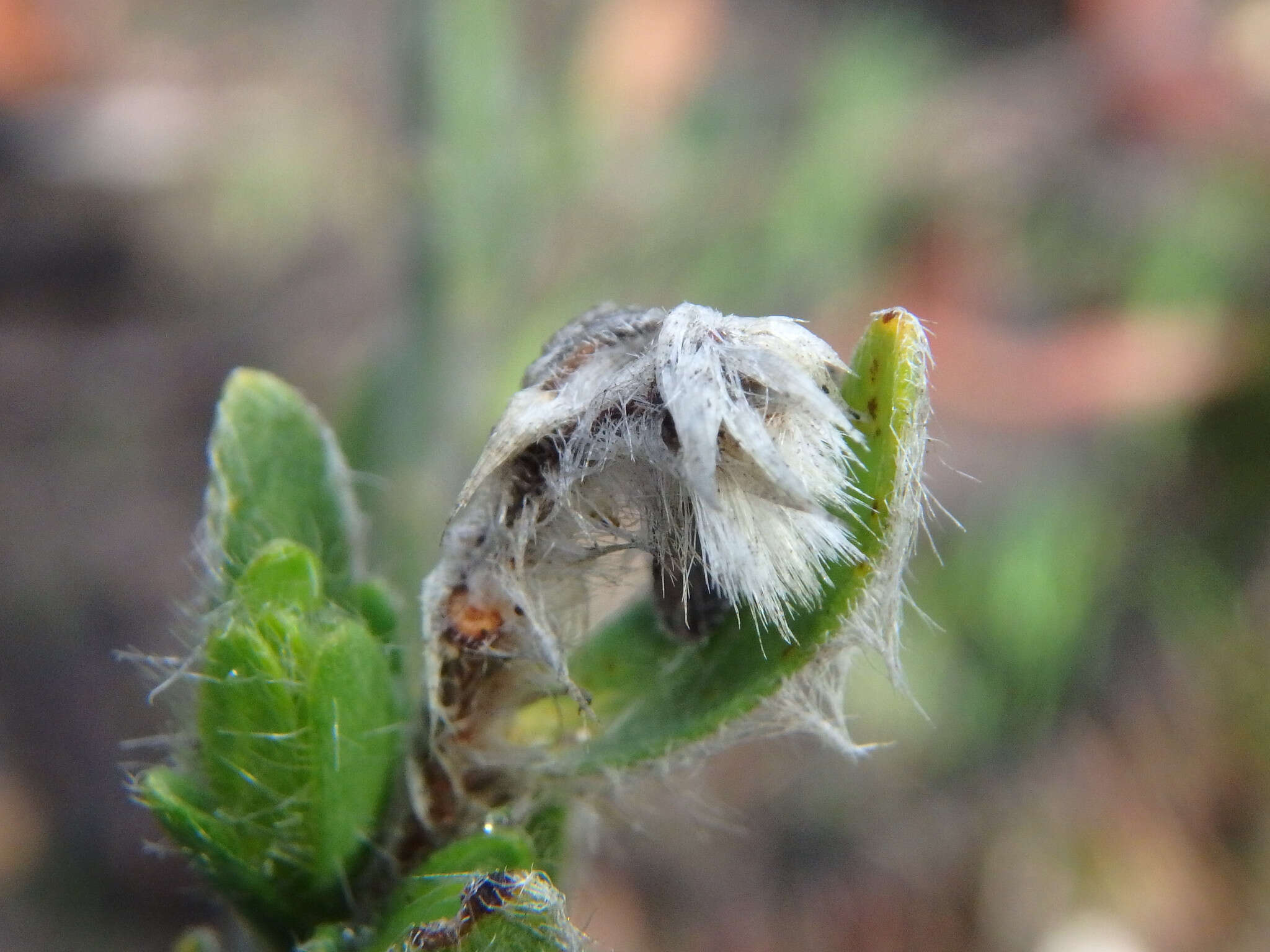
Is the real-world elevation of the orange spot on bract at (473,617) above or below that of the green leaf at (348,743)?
above

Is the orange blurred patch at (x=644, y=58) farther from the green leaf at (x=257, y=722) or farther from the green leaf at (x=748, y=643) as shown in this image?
the green leaf at (x=257, y=722)

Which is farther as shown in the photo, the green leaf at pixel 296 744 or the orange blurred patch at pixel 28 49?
the orange blurred patch at pixel 28 49

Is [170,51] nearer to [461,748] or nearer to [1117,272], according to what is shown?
[1117,272]

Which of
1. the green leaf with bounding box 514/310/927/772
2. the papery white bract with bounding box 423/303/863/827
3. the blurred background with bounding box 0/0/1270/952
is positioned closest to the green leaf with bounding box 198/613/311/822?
the papery white bract with bounding box 423/303/863/827

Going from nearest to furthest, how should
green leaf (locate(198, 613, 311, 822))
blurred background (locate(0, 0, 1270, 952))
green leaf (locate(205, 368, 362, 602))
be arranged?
green leaf (locate(198, 613, 311, 822))
green leaf (locate(205, 368, 362, 602))
blurred background (locate(0, 0, 1270, 952))

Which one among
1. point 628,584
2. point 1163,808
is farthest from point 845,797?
point 628,584

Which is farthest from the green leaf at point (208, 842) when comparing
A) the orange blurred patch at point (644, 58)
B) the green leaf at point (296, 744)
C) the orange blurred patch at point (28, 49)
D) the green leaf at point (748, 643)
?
the orange blurred patch at point (28, 49)

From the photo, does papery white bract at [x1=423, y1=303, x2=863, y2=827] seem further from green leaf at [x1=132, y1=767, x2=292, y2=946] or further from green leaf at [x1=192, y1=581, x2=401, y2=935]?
green leaf at [x1=132, y1=767, x2=292, y2=946]
